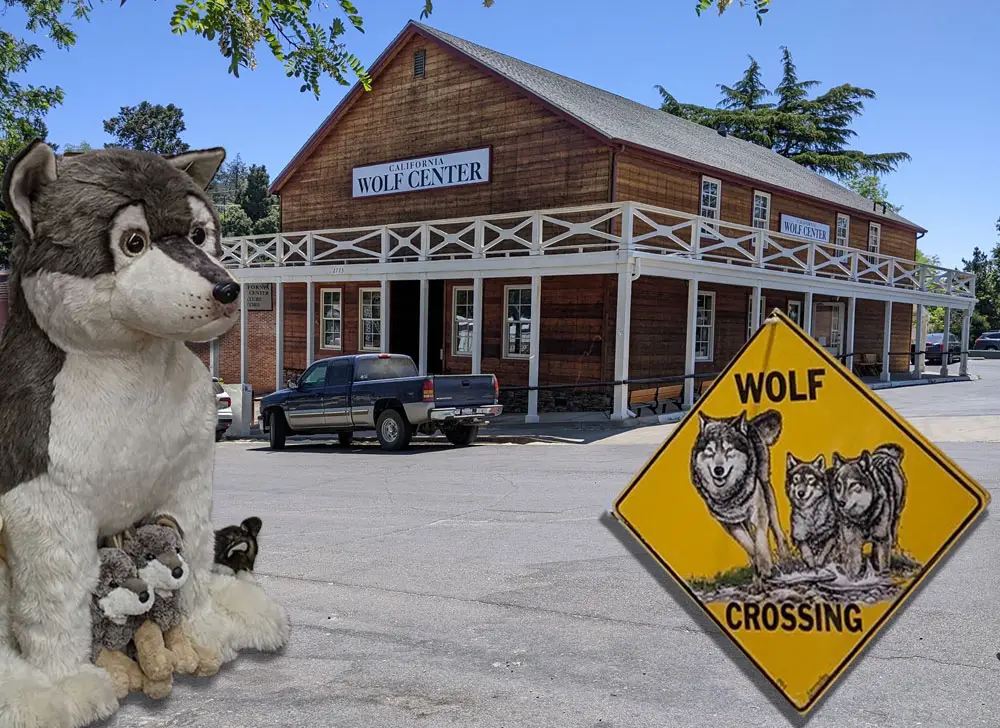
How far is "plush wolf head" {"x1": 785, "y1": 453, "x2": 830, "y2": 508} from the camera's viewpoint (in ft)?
9.96

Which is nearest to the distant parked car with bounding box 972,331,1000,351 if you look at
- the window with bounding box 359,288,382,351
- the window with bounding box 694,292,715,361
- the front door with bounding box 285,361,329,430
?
→ the window with bounding box 694,292,715,361

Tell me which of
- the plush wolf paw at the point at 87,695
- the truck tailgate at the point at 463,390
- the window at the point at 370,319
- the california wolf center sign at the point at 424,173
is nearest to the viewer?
the plush wolf paw at the point at 87,695

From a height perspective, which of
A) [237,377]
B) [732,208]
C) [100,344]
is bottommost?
[237,377]

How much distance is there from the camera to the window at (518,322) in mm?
20266

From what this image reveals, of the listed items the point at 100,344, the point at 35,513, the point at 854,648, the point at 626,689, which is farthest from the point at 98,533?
the point at 854,648

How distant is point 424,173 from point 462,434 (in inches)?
376

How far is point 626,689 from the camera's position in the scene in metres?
3.69

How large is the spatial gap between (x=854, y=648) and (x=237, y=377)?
80.9ft

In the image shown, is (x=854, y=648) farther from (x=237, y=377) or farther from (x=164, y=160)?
(x=237, y=377)

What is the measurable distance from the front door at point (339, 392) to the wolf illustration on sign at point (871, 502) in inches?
481

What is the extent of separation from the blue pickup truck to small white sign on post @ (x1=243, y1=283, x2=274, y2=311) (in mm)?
8539

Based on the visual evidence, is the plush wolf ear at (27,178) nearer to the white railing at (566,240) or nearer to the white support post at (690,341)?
the white railing at (566,240)

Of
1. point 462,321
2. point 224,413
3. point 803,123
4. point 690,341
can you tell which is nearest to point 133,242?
point 690,341

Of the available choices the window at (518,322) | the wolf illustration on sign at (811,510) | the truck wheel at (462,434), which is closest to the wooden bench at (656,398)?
the window at (518,322)
